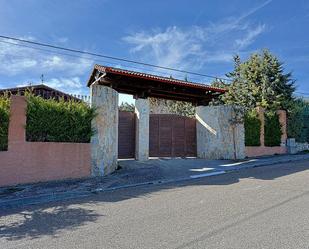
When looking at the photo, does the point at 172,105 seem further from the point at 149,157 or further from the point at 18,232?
the point at 18,232

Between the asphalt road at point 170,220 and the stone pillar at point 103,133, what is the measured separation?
9.68 feet

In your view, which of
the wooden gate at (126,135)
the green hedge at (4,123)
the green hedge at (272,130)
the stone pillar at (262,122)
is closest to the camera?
the green hedge at (4,123)

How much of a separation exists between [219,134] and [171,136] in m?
2.69

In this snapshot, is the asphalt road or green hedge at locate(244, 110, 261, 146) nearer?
the asphalt road

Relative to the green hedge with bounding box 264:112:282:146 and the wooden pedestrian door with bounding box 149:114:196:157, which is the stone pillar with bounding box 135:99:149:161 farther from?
the green hedge with bounding box 264:112:282:146

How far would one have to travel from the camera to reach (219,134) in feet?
55.9

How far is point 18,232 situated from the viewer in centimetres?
534

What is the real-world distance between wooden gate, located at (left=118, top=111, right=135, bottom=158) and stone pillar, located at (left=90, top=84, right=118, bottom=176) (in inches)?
119

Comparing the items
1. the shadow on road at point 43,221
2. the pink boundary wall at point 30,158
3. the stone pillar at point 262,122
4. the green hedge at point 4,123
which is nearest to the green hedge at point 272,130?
the stone pillar at point 262,122

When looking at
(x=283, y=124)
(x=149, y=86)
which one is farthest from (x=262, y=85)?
(x=149, y=86)

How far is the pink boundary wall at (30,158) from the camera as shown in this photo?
9.62 m

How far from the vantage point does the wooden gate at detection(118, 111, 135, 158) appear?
617 inches

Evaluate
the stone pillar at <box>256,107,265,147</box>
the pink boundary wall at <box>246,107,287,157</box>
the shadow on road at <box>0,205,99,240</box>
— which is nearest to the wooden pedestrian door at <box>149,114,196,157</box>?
the pink boundary wall at <box>246,107,287,157</box>

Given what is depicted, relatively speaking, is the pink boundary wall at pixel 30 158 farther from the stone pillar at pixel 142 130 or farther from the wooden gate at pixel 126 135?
the wooden gate at pixel 126 135
